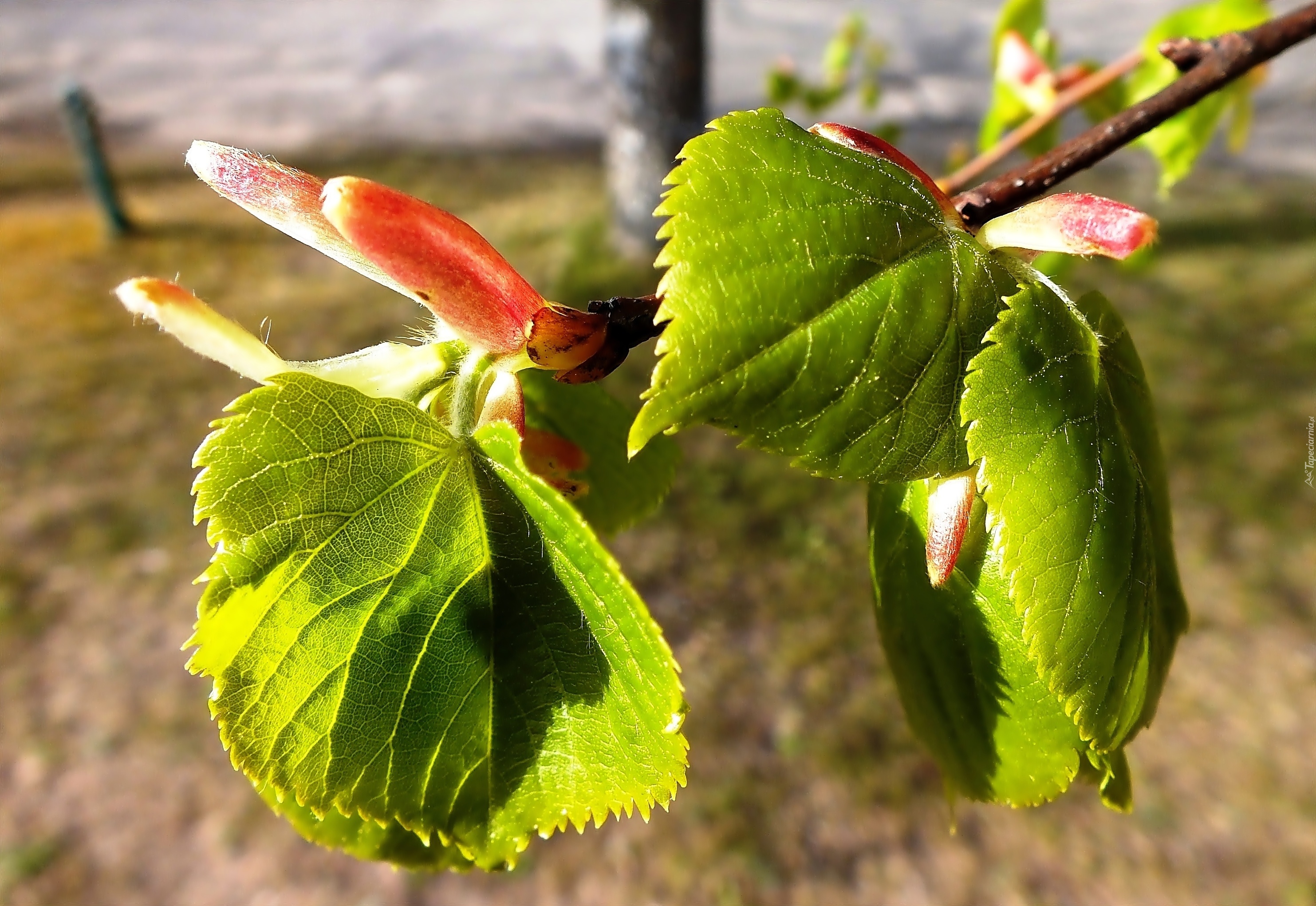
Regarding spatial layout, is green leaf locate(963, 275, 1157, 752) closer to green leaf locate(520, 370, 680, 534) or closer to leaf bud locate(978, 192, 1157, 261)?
leaf bud locate(978, 192, 1157, 261)

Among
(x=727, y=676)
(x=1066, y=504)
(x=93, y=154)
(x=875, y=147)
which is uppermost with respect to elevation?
(x=875, y=147)

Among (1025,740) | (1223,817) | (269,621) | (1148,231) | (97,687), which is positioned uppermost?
(1148,231)

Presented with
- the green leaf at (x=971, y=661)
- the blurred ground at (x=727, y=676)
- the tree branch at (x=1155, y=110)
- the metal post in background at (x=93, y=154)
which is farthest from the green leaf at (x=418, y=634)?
the metal post in background at (x=93, y=154)

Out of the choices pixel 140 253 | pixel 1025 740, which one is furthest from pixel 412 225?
pixel 140 253

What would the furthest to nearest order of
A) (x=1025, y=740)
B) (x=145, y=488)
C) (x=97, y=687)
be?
(x=145, y=488), (x=97, y=687), (x=1025, y=740)

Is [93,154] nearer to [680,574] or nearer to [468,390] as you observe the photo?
[680,574]

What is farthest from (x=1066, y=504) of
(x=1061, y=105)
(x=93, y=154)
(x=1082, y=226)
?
(x=93, y=154)

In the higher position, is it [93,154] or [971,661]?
[971,661]

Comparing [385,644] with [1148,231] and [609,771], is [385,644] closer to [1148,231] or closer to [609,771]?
[609,771]

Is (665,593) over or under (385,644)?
under
